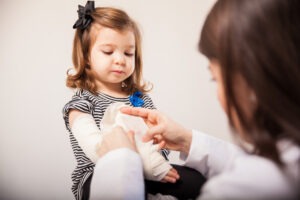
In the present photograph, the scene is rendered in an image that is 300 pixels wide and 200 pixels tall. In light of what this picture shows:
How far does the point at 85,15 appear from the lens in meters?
0.81

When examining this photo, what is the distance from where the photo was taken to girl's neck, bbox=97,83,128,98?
2.78ft

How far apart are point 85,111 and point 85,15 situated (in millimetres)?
264

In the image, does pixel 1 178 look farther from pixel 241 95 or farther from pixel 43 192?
pixel 241 95

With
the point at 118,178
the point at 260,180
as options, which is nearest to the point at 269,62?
the point at 260,180

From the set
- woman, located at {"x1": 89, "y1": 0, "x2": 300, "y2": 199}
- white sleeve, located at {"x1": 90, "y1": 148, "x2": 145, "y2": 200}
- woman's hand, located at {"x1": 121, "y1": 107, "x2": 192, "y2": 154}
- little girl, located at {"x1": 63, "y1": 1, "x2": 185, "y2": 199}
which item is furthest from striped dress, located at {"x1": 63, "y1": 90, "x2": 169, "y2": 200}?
woman, located at {"x1": 89, "y1": 0, "x2": 300, "y2": 199}

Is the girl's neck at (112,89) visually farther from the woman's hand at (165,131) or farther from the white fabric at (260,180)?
the white fabric at (260,180)

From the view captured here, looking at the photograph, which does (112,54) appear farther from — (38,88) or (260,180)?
(260,180)

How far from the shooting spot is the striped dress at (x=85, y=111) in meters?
0.73

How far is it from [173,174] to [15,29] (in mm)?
565

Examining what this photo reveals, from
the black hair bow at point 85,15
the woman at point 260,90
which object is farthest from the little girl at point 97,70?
the woman at point 260,90

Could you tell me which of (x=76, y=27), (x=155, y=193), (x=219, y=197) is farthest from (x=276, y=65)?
(x=76, y=27)

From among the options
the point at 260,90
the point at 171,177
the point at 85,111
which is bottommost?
the point at 171,177

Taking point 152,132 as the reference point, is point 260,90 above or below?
above

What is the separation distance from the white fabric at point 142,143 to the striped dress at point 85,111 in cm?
6
